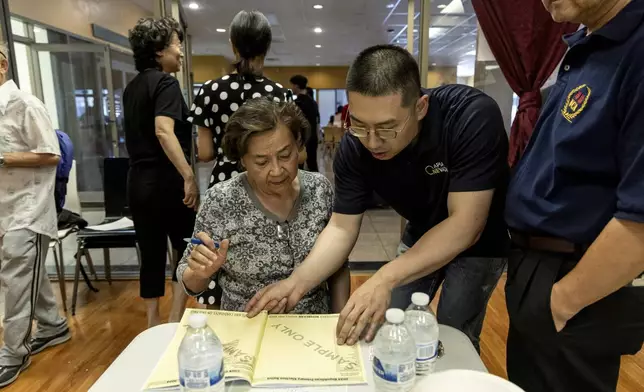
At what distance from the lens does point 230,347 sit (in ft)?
3.21

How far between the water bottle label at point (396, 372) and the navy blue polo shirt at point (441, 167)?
20.3 inches

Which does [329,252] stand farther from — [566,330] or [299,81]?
[299,81]

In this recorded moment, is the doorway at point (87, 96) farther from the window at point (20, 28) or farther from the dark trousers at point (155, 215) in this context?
the dark trousers at point (155, 215)

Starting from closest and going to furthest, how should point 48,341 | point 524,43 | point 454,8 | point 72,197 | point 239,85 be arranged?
point 239,85 → point 48,341 → point 524,43 → point 72,197 → point 454,8

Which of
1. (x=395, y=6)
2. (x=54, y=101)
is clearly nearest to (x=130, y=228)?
(x=54, y=101)

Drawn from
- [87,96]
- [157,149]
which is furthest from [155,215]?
[87,96]

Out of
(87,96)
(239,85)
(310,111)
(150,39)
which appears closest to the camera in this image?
(239,85)

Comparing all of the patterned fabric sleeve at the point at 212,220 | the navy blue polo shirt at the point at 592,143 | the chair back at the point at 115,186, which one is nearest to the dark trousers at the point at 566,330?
the navy blue polo shirt at the point at 592,143

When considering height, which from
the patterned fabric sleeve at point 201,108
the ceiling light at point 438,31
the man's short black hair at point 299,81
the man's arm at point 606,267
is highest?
the ceiling light at point 438,31

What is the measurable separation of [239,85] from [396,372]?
1487mm

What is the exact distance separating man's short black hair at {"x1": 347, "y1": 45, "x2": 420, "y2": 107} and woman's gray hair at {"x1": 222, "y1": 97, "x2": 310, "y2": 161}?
31cm

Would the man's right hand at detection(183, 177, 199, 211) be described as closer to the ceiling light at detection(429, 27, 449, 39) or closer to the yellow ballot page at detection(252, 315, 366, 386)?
the yellow ballot page at detection(252, 315, 366, 386)

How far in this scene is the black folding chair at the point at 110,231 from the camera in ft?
8.88

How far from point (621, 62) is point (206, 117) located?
62.4 inches
